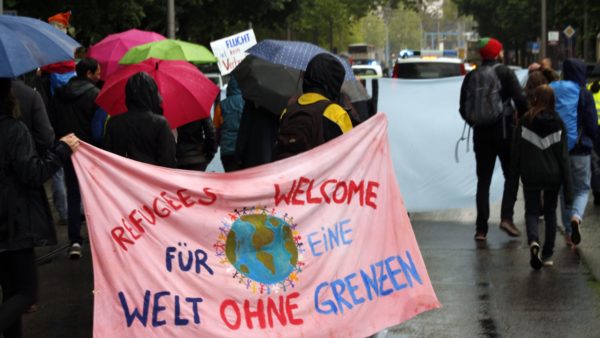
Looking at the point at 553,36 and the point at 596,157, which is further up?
the point at 596,157

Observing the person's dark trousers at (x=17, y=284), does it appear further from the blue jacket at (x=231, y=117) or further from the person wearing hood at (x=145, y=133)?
the blue jacket at (x=231, y=117)

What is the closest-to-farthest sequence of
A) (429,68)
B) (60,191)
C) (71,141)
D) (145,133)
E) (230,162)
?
(71,141) < (145,133) < (230,162) < (60,191) < (429,68)

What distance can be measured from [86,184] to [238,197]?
76cm

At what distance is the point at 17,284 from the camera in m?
6.61

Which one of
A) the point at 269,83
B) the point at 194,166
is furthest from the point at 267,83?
the point at 194,166

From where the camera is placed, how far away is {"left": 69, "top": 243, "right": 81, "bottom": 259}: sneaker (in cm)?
1114

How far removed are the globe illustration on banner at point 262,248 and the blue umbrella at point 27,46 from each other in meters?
1.37

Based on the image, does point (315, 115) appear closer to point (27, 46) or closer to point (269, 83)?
point (27, 46)

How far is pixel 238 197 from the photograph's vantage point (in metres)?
6.61

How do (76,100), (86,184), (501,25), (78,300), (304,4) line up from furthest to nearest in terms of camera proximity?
(501,25)
(304,4)
(76,100)
(78,300)
(86,184)

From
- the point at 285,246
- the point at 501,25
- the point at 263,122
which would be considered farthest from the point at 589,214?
the point at 501,25

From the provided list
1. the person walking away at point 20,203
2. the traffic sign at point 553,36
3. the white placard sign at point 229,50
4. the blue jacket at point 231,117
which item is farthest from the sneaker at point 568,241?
the traffic sign at point 553,36

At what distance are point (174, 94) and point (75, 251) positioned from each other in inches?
82.4

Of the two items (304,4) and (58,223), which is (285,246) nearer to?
(58,223)
